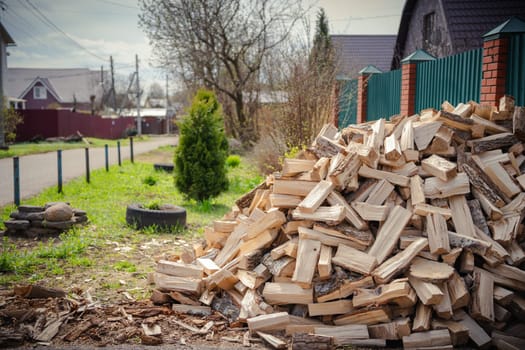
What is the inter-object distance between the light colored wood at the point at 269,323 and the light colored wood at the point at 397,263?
753 mm

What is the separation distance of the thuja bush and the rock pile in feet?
10.0

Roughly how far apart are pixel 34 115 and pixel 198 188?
81.2 ft

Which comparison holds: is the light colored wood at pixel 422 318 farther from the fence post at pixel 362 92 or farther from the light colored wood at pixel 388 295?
the fence post at pixel 362 92

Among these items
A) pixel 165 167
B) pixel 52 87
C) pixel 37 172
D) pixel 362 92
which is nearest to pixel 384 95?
pixel 362 92

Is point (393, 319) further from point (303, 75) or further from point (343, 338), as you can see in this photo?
point (303, 75)

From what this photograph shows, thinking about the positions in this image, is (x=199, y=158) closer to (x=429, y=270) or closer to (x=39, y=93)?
(x=429, y=270)

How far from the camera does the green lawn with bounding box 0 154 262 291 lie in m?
5.14

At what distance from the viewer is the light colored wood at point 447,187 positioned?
4129 mm

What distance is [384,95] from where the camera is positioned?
444 inches

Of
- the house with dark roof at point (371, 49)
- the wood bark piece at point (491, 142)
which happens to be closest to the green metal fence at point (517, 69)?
the wood bark piece at point (491, 142)

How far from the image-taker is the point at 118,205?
9148 mm

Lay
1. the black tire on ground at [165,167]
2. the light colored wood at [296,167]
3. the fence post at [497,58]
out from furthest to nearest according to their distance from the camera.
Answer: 1. the black tire on ground at [165,167]
2. the fence post at [497,58]
3. the light colored wood at [296,167]

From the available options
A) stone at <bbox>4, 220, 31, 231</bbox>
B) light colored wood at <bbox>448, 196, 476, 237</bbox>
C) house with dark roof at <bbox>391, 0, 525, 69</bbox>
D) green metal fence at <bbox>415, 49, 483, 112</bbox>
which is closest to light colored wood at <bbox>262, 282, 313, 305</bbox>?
light colored wood at <bbox>448, 196, 476, 237</bbox>

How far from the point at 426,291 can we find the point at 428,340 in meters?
0.34
